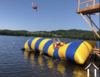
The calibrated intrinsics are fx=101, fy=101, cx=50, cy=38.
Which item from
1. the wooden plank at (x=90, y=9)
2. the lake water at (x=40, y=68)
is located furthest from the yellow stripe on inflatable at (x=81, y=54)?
the wooden plank at (x=90, y=9)

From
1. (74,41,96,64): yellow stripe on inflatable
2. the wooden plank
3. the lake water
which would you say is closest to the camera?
the lake water

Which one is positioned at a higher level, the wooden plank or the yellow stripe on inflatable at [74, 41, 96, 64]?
the wooden plank

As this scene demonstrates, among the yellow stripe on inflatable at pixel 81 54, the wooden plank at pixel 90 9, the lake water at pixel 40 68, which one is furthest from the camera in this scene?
the yellow stripe on inflatable at pixel 81 54

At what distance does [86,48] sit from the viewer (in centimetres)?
1273

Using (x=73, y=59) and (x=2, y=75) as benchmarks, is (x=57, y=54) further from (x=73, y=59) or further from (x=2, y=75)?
(x=2, y=75)

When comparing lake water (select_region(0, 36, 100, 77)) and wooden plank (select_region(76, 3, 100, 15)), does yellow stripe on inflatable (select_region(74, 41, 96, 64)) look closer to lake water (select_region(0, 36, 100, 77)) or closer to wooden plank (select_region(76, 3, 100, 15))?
lake water (select_region(0, 36, 100, 77))

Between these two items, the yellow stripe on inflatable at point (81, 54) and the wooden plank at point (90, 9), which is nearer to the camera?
the wooden plank at point (90, 9)

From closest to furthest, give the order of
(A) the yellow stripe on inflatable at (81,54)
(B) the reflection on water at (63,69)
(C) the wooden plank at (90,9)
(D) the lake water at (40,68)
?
(D) the lake water at (40,68), (B) the reflection on water at (63,69), (C) the wooden plank at (90,9), (A) the yellow stripe on inflatable at (81,54)

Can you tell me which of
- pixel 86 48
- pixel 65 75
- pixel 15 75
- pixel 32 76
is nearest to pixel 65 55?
pixel 86 48

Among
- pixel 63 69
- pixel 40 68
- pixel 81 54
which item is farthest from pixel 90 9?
pixel 40 68

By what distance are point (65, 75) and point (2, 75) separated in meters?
5.85

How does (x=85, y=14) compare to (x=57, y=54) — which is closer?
(x=85, y=14)

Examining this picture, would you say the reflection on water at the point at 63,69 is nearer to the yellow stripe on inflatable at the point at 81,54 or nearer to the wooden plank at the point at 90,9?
the yellow stripe on inflatable at the point at 81,54

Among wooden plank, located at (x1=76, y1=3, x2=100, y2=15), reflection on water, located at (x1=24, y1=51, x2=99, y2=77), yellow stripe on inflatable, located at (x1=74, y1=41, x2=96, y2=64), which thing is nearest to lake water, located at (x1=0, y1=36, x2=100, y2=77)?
reflection on water, located at (x1=24, y1=51, x2=99, y2=77)
